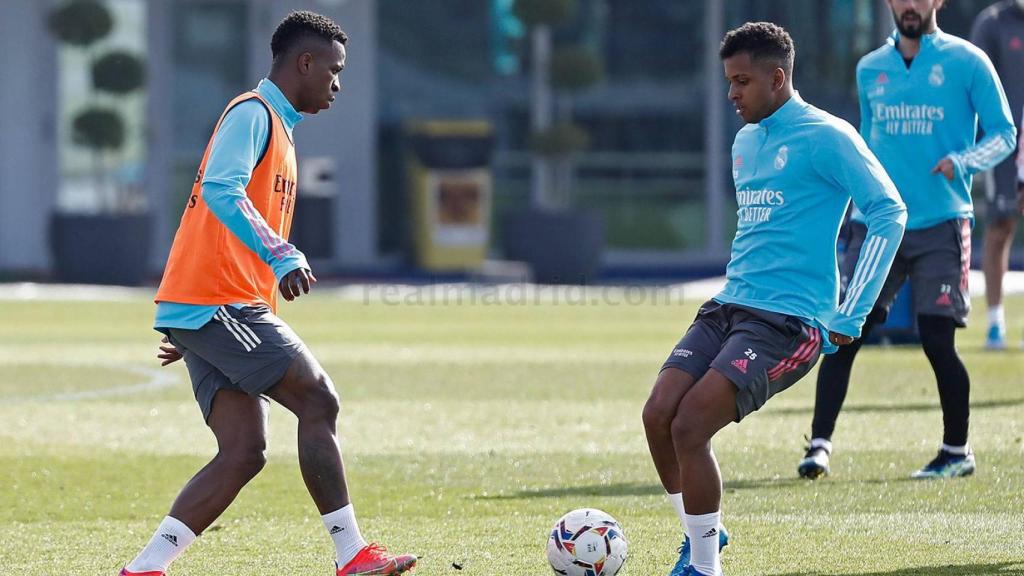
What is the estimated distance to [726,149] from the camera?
2773 cm

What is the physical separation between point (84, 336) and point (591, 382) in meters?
6.08

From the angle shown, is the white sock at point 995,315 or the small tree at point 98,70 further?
the small tree at point 98,70

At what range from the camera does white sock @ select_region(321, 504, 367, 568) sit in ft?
18.5

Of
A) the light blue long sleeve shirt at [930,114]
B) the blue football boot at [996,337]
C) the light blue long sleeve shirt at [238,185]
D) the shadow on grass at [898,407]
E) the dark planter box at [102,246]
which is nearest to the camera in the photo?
the light blue long sleeve shirt at [238,185]

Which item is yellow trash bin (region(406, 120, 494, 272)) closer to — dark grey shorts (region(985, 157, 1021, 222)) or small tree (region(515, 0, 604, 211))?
small tree (region(515, 0, 604, 211))

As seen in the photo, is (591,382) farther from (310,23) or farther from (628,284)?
(628,284)

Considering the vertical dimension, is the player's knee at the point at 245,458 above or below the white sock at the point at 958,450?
above

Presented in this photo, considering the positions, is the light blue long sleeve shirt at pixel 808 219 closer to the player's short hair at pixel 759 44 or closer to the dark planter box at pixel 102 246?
the player's short hair at pixel 759 44

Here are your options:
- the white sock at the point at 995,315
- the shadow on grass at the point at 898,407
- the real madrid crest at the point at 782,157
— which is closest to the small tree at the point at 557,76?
the white sock at the point at 995,315

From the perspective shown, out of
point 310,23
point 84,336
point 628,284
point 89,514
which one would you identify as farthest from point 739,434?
point 628,284

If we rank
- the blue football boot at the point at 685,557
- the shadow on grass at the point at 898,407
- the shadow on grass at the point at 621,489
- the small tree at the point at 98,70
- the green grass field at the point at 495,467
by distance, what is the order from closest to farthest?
the blue football boot at the point at 685,557 < the green grass field at the point at 495,467 < the shadow on grass at the point at 621,489 < the shadow on grass at the point at 898,407 < the small tree at the point at 98,70

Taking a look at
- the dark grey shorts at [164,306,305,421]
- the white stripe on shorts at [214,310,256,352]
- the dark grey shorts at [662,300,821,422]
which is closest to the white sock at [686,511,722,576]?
the dark grey shorts at [662,300,821,422]

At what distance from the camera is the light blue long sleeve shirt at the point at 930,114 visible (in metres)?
7.96

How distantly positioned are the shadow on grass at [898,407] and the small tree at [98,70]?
1544 cm
